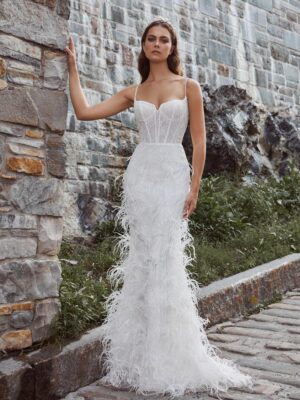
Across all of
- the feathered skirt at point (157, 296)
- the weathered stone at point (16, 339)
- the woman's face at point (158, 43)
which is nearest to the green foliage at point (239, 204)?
the feathered skirt at point (157, 296)

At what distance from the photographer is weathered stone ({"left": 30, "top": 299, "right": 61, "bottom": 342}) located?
329 centimetres

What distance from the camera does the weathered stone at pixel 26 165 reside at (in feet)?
10.5

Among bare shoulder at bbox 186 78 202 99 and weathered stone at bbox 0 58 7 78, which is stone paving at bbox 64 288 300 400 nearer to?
bare shoulder at bbox 186 78 202 99

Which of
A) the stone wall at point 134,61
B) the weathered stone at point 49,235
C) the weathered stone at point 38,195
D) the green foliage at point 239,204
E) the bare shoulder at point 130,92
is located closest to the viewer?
the weathered stone at point 38,195

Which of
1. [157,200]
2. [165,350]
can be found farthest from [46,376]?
[157,200]

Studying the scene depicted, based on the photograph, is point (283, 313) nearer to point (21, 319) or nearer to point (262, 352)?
point (262, 352)

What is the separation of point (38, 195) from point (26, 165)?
179 millimetres

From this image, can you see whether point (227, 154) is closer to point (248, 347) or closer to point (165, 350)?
point (248, 347)

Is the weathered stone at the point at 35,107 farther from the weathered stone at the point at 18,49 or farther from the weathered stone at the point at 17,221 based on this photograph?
the weathered stone at the point at 17,221

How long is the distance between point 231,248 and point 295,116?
5748 mm

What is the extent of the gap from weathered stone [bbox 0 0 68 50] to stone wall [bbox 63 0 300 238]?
3.67 metres

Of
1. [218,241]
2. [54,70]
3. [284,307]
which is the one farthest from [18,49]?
[218,241]

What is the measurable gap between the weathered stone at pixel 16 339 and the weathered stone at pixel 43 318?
0.04 meters

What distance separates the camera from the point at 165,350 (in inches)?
130
